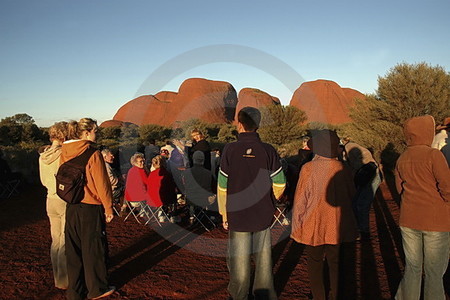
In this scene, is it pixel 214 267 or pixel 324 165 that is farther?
pixel 214 267

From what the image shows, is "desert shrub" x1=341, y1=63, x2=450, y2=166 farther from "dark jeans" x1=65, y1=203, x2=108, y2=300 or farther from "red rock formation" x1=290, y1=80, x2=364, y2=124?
"red rock formation" x1=290, y1=80, x2=364, y2=124

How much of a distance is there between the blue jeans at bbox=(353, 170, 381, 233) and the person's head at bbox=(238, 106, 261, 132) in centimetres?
316

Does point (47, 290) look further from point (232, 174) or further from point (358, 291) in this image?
point (358, 291)

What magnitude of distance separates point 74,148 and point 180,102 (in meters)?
68.7

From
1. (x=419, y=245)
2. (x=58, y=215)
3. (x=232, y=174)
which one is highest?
(x=232, y=174)

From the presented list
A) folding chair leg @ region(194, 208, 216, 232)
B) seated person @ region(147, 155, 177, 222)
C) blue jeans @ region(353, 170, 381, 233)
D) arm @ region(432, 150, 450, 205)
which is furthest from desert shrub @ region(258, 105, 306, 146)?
arm @ region(432, 150, 450, 205)

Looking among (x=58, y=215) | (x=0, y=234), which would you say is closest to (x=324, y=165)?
(x=58, y=215)

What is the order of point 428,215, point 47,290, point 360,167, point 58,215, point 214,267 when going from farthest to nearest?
point 360,167
point 214,267
point 47,290
point 58,215
point 428,215

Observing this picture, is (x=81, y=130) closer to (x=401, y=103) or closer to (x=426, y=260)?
(x=426, y=260)

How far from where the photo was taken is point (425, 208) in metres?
2.71

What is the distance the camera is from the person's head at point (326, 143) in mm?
2908

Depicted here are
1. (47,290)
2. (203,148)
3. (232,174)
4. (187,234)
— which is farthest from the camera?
(203,148)

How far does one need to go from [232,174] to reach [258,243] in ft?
2.25

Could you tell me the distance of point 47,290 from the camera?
151 inches
